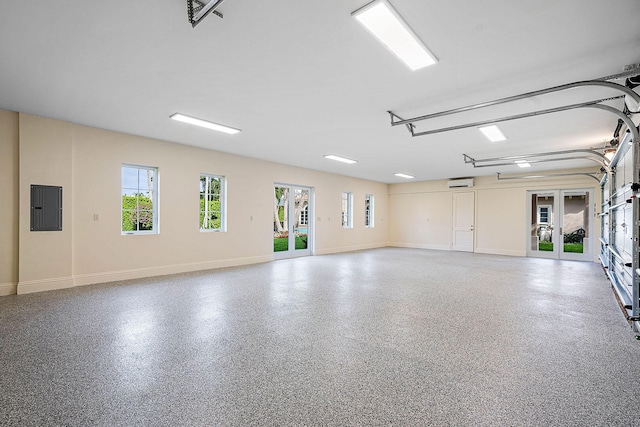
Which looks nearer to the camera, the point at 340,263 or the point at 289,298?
the point at 289,298

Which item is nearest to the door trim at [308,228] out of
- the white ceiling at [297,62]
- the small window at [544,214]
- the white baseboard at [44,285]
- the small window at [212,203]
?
the small window at [212,203]

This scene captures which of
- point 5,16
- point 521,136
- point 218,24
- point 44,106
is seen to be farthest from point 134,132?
point 521,136

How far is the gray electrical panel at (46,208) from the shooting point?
4641 mm

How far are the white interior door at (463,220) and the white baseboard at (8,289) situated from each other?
11687 mm

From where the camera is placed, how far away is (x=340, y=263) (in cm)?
781

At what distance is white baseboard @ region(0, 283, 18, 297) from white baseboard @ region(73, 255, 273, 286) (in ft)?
2.29

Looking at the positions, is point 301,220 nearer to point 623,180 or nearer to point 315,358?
point 315,358

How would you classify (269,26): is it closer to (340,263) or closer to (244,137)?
(244,137)

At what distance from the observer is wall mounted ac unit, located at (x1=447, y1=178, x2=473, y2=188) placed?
10.6 m

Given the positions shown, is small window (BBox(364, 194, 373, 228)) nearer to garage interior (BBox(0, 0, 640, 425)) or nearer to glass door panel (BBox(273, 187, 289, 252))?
glass door panel (BBox(273, 187, 289, 252))

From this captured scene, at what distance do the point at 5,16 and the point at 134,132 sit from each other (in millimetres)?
3319

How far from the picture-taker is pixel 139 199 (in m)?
5.88

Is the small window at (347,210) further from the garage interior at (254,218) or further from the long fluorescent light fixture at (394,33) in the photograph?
the long fluorescent light fixture at (394,33)

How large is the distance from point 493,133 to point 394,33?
146 inches
